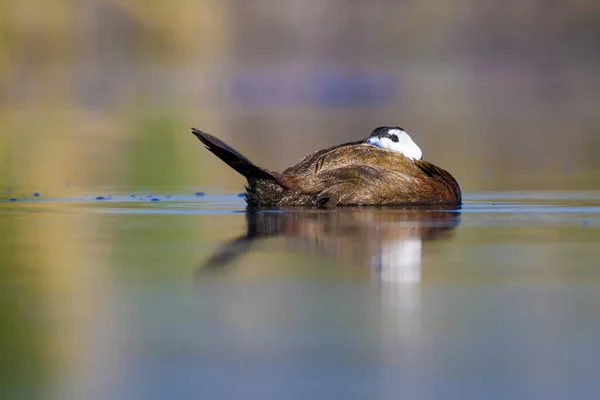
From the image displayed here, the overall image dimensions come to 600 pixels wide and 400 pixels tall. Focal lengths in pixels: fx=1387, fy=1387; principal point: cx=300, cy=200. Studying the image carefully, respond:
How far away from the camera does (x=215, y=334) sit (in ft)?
16.9

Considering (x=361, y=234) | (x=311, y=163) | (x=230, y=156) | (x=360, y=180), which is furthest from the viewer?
(x=311, y=163)

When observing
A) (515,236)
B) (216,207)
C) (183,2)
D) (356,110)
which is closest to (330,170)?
(216,207)

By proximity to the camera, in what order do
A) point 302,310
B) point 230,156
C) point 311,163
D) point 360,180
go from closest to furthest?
point 302,310
point 230,156
point 360,180
point 311,163

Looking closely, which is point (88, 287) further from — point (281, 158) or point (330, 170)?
point (281, 158)

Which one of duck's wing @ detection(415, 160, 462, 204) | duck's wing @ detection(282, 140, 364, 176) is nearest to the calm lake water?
duck's wing @ detection(282, 140, 364, 176)

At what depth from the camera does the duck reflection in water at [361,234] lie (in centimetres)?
709

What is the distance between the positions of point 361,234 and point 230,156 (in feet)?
7.07

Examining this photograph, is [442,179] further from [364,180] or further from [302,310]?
[302,310]

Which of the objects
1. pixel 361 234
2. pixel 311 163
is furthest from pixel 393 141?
pixel 361 234

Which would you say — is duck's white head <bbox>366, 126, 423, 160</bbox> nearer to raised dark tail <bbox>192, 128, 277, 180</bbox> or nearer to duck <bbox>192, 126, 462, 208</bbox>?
duck <bbox>192, 126, 462, 208</bbox>

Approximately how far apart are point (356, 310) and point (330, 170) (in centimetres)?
561

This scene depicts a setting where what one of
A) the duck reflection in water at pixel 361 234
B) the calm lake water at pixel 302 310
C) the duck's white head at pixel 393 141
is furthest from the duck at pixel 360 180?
the calm lake water at pixel 302 310

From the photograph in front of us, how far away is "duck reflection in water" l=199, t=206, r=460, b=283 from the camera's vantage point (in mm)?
7086

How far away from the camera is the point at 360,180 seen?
435 inches
